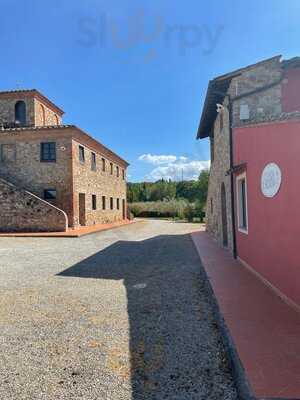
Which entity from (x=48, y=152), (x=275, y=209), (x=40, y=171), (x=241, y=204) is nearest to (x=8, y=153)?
(x=40, y=171)

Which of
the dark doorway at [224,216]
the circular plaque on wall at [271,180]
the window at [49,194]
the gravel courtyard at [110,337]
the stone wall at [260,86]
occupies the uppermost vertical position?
the stone wall at [260,86]

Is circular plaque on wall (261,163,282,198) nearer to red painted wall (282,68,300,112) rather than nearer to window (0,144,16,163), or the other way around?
red painted wall (282,68,300,112)

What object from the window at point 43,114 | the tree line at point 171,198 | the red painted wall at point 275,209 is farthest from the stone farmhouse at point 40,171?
the tree line at point 171,198

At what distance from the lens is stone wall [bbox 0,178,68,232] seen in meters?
19.4

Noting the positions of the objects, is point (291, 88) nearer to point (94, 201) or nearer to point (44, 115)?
point (94, 201)

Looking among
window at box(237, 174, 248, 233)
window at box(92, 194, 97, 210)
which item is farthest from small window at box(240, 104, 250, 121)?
window at box(92, 194, 97, 210)

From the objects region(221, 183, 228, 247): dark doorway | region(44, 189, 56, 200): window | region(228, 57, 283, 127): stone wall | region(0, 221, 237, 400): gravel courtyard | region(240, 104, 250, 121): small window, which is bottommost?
region(0, 221, 237, 400): gravel courtyard

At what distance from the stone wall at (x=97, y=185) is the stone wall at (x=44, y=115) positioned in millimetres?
4339

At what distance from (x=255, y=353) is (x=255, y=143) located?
4.42 metres

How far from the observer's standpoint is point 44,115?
85.6ft

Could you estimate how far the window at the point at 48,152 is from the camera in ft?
69.3

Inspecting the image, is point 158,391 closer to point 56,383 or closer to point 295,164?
point 56,383

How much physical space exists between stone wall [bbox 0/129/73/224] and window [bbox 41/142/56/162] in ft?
0.69

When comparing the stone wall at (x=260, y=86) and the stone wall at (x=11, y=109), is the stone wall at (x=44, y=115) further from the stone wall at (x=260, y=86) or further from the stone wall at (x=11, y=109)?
the stone wall at (x=260, y=86)
